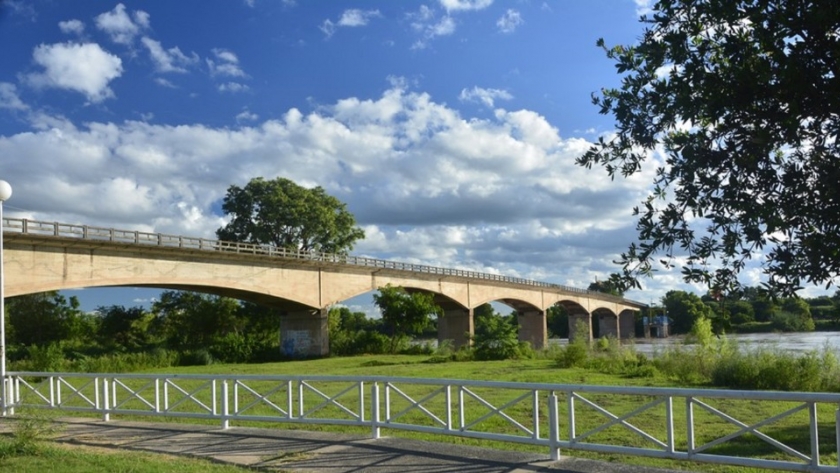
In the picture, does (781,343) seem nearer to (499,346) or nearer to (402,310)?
(499,346)

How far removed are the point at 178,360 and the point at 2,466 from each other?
3304 cm

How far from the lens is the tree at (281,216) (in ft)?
198

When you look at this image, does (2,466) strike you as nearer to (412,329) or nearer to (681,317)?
(412,329)

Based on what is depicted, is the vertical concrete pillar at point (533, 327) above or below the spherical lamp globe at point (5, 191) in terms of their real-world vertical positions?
below

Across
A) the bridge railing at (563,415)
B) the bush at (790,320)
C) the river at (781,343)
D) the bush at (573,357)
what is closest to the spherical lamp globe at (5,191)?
the bridge railing at (563,415)

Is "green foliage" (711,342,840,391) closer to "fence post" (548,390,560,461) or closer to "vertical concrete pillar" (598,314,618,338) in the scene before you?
"fence post" (548,390,560,461)

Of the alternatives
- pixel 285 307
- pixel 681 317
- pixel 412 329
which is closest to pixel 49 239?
pixel 285 307

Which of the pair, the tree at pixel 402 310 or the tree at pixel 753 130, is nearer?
the tree at pixel 753 130

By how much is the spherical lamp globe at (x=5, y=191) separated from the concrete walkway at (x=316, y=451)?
221 inches

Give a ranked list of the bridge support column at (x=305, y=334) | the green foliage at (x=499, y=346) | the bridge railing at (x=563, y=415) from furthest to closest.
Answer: the bridge support column at (x=305, y=334) → the green foliage at (x=499, y=346) → the bridge railing at (x=563, y=415)

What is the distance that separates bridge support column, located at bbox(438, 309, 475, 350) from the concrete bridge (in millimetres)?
95

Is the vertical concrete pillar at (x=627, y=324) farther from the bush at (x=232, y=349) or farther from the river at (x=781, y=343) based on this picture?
the bush at (x=232, y=349)

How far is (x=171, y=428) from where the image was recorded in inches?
510

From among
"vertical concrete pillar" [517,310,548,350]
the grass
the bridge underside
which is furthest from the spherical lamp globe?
"vertical concrete pillar" [517,310,548,350]
